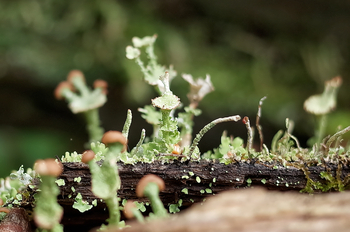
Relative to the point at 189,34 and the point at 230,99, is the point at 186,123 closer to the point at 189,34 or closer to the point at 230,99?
the point at 230,99

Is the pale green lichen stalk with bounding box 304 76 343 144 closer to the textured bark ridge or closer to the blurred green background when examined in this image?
the textured bark ridge

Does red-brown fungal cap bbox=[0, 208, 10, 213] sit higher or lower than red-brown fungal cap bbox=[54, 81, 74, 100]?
lower

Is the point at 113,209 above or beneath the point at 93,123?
beneath

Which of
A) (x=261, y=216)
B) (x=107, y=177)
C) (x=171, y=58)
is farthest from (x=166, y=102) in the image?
(x=171, y=58)

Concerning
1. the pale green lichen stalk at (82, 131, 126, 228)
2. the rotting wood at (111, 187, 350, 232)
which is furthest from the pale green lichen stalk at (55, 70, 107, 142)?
the rotting wood at (111, 187, 350, 232)

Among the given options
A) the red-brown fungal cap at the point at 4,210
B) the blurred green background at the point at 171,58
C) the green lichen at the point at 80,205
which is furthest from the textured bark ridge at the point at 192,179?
the blurred green background at the point at 171,58

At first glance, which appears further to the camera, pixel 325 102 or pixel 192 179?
pixel 325 102

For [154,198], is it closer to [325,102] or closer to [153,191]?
[153,191]
